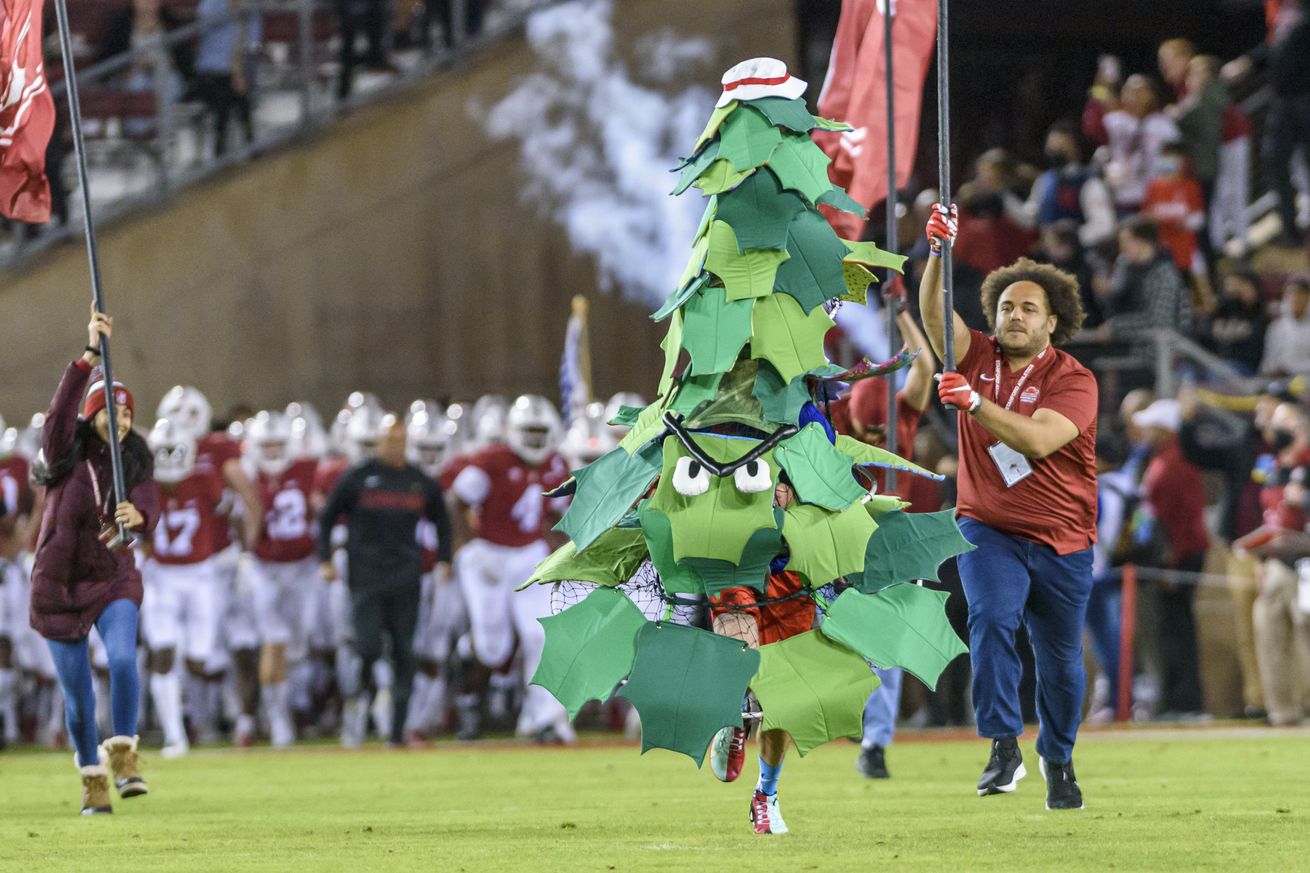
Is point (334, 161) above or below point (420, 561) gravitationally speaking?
above

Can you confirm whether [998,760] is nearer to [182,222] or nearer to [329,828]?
[329,828]

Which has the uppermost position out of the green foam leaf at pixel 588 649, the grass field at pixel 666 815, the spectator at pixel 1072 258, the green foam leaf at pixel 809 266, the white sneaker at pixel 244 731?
the spectator at pixel 1072 258

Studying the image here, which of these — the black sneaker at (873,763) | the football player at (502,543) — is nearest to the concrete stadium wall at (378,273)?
the football player at (502,543)

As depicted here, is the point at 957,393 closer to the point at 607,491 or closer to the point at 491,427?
the point at 607,491

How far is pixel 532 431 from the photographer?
18.3 metres

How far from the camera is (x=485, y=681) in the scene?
63.0 ft

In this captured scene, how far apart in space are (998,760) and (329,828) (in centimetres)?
284

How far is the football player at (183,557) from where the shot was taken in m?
17.9

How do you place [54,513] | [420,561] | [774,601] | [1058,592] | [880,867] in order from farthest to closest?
[420,561] → [54,513] → [1058,592] → [774,601] → [880,867]

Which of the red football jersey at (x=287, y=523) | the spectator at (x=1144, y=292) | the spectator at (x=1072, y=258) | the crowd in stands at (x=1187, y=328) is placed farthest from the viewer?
the spectator at (x=1072, y=258)

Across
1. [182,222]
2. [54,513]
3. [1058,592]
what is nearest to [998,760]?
[1058,592]

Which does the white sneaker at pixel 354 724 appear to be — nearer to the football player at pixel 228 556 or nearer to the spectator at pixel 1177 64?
the football player at pixel 228 556

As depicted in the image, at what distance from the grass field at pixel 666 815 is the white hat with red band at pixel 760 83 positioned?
8.95ft

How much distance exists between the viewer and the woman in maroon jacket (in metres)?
10.8
